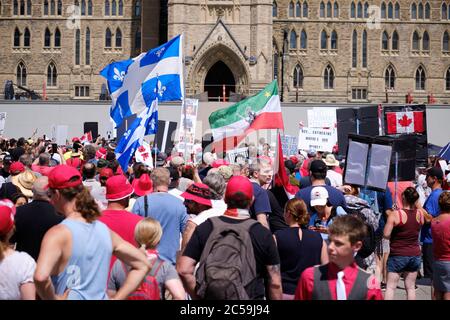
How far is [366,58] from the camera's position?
2100 inches

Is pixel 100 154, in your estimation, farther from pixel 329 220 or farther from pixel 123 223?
pixel 123 223

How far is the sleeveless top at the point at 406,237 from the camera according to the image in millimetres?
9750

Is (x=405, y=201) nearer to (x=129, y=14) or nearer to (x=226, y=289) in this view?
(x=226, y=289)

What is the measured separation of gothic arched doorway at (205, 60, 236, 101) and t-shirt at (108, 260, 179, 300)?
148 ft

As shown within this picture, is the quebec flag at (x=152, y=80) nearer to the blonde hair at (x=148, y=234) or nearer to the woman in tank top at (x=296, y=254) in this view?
the woman in tank top at (x=296, y=254)

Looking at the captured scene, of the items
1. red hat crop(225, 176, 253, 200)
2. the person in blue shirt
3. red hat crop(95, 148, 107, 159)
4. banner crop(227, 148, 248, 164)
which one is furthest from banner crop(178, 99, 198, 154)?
red hat crop(225, 176, 253, 200)

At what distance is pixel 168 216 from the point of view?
8758mm

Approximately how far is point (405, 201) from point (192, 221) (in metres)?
3.20

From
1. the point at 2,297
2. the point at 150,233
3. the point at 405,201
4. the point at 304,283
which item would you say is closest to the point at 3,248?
the point at 2,297

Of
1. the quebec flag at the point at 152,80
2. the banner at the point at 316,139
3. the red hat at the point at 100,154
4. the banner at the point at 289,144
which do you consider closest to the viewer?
the quebec flag at the point at 152,80

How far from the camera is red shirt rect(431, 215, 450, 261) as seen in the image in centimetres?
884

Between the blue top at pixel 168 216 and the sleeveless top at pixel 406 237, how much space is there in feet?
9.03

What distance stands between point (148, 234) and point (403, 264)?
4.29m

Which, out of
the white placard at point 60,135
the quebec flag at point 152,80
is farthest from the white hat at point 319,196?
the white placard at point 60,135
